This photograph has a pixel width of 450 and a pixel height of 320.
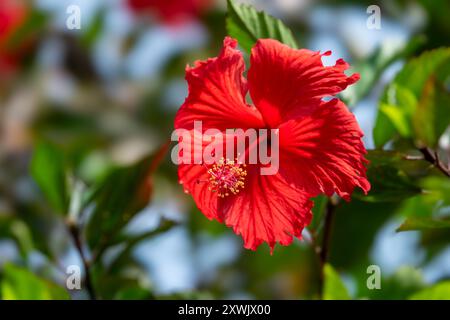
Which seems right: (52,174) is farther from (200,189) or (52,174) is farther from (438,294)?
(438,294)

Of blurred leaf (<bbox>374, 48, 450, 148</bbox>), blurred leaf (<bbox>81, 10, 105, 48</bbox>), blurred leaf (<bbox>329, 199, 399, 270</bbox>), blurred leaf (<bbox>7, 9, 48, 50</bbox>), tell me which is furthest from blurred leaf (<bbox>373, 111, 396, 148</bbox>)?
blurred leaf (<bbox>81, 10, 105, 48</bbox>)

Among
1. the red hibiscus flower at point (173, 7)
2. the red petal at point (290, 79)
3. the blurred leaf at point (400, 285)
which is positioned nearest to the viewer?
the red petal at point (290, 79)

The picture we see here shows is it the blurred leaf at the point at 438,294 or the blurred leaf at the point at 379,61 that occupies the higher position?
the blurred leaf at the point at 379,61

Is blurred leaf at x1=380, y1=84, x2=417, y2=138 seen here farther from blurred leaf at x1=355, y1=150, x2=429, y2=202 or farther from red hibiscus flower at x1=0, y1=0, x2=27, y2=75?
red hibiscus flower at x1=0, y1=0, x2=27, y2=75

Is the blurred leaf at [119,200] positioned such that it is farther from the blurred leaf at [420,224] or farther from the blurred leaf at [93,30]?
the blurred leaf at [93,30]

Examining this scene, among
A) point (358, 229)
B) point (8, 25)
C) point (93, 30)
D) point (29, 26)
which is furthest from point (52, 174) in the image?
point (8, 25)

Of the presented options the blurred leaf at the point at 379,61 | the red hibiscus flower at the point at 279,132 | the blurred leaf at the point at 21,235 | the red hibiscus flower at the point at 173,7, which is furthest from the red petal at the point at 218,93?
the red hibiscus flower at the point at 173,7

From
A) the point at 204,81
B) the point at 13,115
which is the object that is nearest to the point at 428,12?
the point at 204,81
